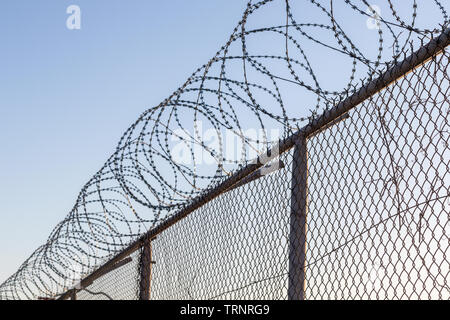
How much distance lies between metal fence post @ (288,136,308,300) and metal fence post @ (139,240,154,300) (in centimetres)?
294

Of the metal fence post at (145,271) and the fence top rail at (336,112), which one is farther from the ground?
the fence top rail at (336,112)

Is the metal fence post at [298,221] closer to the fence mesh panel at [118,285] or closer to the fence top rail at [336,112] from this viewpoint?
the fence top rail at [336,112]

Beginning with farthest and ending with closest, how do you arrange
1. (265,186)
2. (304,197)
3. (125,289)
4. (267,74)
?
(125,289) → (265,186) → (267,74) → (304,197)

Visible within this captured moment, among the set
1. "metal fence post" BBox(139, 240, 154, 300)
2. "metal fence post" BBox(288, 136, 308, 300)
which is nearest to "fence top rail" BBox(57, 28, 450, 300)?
"metal fence post" BBox(288, 136, 308, 300)

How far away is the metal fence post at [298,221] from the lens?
399 centimetres

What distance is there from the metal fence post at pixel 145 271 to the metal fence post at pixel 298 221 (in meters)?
2.94

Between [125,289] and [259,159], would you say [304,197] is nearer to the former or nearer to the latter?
[259,159]

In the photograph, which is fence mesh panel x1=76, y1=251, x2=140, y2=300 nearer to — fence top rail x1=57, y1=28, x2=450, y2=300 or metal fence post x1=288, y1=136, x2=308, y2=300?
fence top rail x1=57, y1=28, x2=450, y2=300

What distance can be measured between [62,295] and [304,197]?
6.76 metres

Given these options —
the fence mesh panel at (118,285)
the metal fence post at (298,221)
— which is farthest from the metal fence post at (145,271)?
the metal fence post at (298,221)

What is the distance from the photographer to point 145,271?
6.77m
